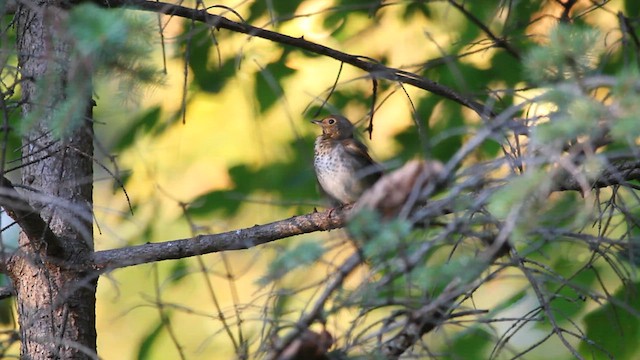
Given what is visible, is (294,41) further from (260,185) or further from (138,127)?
(138,127)

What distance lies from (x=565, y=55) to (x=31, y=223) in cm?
185

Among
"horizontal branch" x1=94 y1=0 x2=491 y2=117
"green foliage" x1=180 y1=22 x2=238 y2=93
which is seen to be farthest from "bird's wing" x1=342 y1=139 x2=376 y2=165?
"horizontal branch" x1=94 y1=0 x2=491 y2=117

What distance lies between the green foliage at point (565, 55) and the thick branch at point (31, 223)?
4.87ft

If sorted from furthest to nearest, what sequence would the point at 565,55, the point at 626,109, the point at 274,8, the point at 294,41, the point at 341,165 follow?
the point at 341,165, the point at 274,8, the point at 294,41, the point at 565,55, the point at 626,109

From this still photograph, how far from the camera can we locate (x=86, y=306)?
3.44 meters

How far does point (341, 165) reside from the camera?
4609 mm

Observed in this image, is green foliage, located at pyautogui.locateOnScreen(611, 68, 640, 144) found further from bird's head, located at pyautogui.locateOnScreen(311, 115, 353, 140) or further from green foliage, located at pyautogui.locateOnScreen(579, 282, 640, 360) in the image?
bird's head, located at pyautogui.locateOnScreen(311, 115, 353, 140)

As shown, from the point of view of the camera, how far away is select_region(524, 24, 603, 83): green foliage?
5.80ft

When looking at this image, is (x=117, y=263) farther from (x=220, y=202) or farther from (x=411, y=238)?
(x=411, y=238)

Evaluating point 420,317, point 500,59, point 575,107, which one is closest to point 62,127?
point 420,317

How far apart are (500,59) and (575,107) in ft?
8.73

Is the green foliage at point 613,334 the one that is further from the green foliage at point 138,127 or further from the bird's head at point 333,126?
the green foliage at point 138,127

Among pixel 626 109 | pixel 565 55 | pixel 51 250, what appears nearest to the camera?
pixel 626 109

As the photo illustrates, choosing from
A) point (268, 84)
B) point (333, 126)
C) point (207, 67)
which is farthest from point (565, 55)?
point (333, 126)
